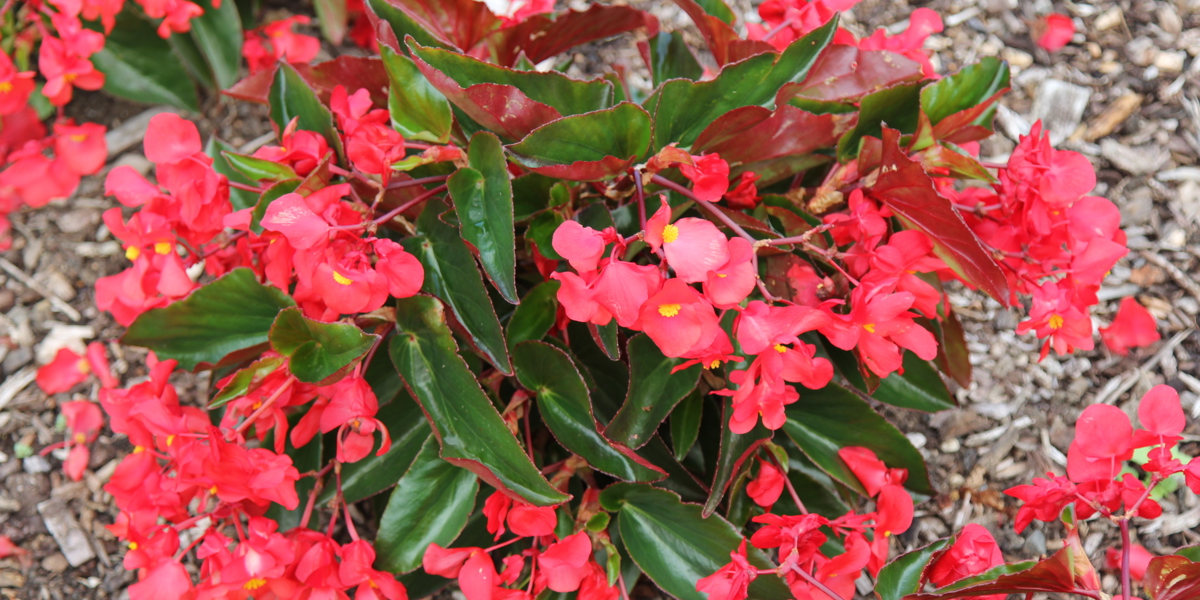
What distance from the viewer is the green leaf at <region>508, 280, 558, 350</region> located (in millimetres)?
1031

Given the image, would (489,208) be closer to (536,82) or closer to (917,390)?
(536,82)

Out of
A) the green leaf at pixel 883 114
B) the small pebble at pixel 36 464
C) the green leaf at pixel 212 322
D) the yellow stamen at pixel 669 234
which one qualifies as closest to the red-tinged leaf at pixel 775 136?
the green leaf at pixel 883 114

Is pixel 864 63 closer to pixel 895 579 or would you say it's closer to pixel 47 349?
pixel 895 579

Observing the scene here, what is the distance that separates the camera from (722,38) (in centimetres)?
112

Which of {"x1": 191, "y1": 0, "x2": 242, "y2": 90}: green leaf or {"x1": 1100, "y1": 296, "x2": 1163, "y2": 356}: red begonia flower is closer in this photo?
{"x1": 1100, "y1": 296, "x2": 1163, "y2": 356}: red begonia flower

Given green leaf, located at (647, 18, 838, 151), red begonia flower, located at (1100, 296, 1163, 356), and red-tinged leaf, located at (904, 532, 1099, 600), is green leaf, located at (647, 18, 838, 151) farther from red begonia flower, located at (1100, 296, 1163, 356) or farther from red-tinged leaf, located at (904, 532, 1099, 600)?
red begonia flower, located at (1100, 296, 1163, 356)

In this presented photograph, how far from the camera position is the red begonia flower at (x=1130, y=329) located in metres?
1.30

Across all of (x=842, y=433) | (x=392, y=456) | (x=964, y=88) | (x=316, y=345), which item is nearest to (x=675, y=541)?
(x=842, y=433)

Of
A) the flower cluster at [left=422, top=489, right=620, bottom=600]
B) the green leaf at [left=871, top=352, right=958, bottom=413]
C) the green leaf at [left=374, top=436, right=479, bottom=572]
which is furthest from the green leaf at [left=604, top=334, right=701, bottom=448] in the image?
the green leaf at [left=871, top=352, right=958, bottom=413]

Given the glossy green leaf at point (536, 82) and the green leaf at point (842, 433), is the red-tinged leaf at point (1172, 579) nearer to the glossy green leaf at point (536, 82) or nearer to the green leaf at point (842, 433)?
the green leaf at point (842, 433)

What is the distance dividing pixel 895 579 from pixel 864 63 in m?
0.67

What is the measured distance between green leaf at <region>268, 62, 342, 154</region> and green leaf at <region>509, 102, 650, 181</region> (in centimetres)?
30

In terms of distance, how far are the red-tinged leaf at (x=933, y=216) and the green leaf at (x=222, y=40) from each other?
1.27 metres

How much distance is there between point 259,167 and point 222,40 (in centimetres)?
80
